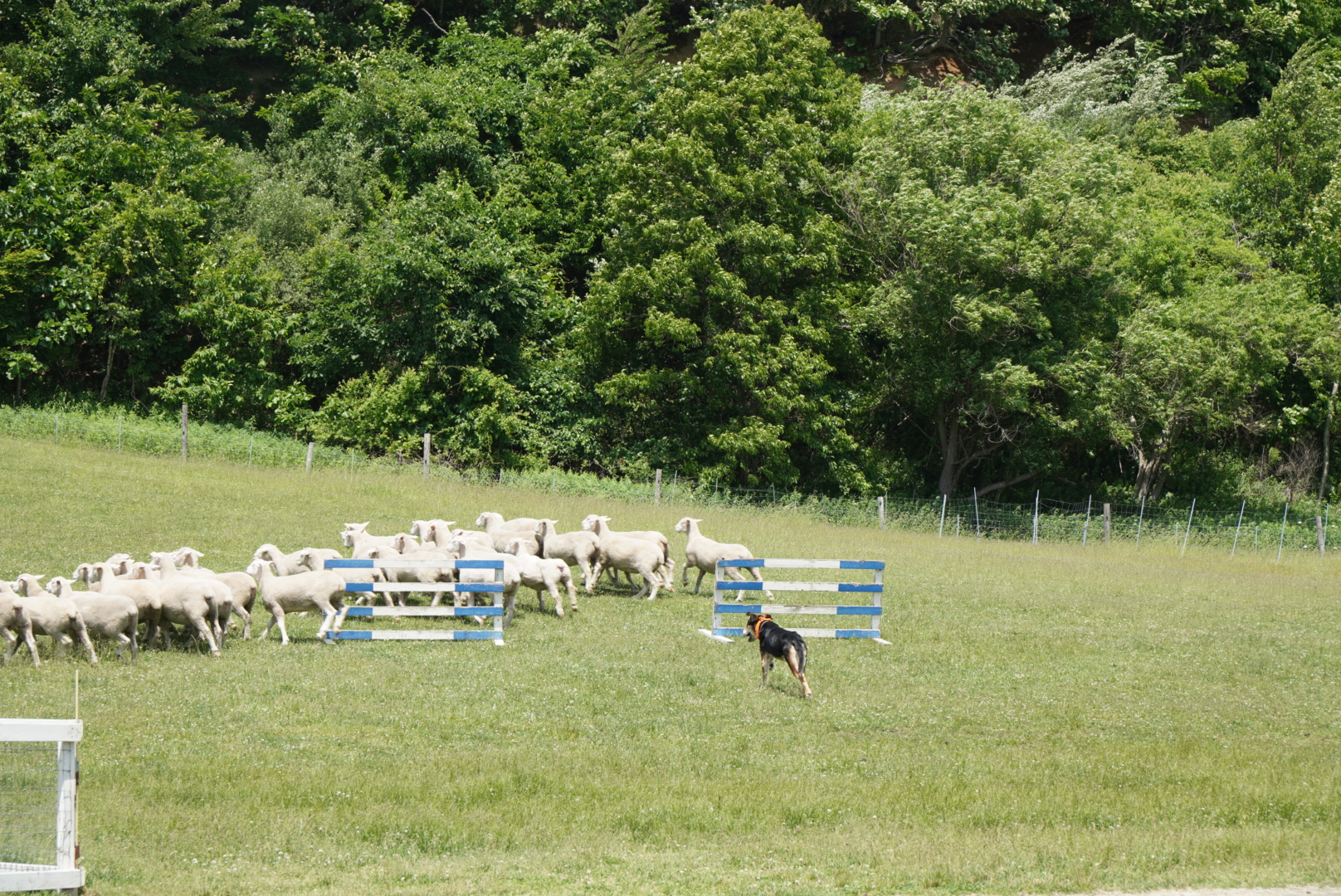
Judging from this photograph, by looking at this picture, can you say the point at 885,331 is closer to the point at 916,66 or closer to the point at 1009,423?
the point at 1009,423

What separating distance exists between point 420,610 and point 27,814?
826cm

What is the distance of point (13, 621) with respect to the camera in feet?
47.9

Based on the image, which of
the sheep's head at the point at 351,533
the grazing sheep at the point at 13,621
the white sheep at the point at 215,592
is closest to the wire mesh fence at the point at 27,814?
the grazing sheep at the point at 13,621

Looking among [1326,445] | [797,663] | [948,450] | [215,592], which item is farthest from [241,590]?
[1326,445]

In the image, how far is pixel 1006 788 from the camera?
11.9m

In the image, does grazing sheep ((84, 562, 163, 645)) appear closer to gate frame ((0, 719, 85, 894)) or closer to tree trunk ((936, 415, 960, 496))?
gate frame ((0, 719, 85, 894))

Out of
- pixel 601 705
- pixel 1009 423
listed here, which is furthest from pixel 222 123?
pixel 601 705

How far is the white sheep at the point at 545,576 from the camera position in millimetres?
18953

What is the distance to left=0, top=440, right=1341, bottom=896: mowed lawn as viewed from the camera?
9.66 metres

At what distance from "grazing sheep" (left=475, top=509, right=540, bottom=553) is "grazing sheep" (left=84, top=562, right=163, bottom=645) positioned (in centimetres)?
647

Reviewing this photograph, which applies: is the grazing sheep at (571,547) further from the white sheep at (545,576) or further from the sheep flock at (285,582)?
the white sheep at (545,576)

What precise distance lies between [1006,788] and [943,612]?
400 inches

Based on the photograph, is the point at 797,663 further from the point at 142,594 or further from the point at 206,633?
A: the point at 142,594

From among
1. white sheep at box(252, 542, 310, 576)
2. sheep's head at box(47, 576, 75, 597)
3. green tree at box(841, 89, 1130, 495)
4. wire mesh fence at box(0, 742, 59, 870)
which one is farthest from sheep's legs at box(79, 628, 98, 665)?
green tree at box(841, 89, 1130, 495)
